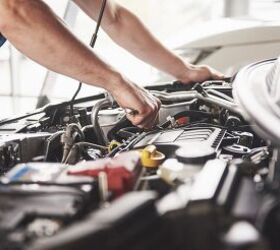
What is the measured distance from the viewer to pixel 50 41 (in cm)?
142

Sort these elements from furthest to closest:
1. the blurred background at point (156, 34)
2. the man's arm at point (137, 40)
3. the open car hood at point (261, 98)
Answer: the blurred background at point (156, 34) < the man's arm at point (137, 40) < the open car hood at point (261, 98)

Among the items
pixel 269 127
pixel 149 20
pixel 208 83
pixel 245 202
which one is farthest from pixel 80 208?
pixel 149 20

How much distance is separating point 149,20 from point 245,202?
18.9ft

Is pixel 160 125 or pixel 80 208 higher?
pixel 80 208

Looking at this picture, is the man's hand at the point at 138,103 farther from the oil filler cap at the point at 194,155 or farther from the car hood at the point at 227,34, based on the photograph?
the car hood at the point at 227,34

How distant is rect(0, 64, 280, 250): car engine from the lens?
2.13 ft

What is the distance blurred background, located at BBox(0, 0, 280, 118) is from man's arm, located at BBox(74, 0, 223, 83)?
12cm

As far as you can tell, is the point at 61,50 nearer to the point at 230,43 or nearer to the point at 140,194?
the point at 140,194

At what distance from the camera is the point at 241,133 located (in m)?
1.39

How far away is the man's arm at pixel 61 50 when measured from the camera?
1.41 meters

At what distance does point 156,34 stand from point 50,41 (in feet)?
4.59

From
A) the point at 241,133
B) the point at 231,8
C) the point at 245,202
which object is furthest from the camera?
the point at 231,8

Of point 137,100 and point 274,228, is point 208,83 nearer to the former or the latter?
point 137,100

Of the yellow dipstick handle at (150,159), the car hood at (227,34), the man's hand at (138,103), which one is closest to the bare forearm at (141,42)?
the man's hand at (138,103)
